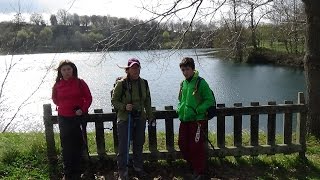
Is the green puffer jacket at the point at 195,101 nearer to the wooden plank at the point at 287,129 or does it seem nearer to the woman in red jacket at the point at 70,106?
the woman in red jacket at the point at 70,106

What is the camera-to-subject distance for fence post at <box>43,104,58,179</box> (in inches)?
230

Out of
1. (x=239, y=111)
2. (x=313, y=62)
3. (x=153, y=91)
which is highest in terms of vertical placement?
(x=313, y=62)

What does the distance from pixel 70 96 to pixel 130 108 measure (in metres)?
0.89

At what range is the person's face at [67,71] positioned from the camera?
543 cm

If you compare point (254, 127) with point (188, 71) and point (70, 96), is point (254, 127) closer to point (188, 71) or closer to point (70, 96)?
point (188, 71)

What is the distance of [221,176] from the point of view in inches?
229

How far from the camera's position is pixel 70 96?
5.45 meters

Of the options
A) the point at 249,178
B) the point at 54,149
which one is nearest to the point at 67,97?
the point at 54,149

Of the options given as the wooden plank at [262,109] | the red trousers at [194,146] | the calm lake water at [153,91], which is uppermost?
the wooden plank at [262,109]

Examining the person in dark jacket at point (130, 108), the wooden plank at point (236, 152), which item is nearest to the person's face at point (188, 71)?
the person in dark jacket at point (130, 108)

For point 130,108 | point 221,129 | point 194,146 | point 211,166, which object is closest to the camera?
point 130,108

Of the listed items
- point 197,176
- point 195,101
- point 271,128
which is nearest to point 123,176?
point 197,176

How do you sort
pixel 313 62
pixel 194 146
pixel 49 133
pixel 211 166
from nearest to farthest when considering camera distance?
pixel 194 146, pixel 49 133, pixel 211 166, pixel 313 62

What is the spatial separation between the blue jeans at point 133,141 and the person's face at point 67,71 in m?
0.97
